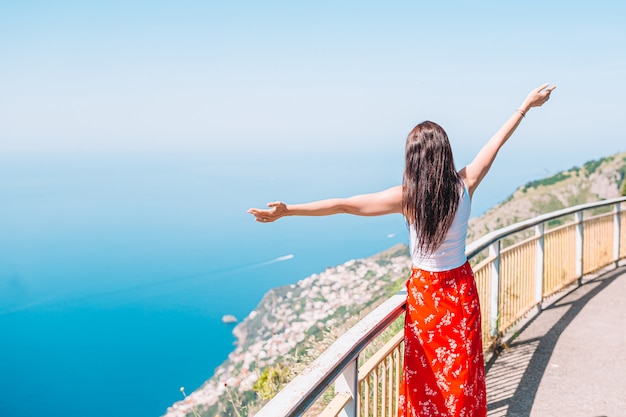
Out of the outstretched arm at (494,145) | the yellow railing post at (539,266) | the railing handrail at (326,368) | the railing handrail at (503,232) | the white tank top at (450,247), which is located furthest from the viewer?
the yellow railing post at (539,266)

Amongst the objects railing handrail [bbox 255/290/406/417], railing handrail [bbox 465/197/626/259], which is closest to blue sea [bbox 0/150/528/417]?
railing handrail [bbox 465/197/626/259]

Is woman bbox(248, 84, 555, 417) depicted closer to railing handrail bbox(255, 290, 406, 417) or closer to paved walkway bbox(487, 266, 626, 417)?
railing handrail bbox(255, 290, 406, 417)

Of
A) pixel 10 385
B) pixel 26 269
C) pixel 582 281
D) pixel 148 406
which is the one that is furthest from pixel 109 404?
pixel 26 269

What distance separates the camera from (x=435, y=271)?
109 inches

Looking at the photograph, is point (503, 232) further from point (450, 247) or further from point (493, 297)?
point (450, 247)

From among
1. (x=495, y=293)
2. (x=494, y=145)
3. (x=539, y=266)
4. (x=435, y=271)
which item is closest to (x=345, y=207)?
(x=435, y=271)

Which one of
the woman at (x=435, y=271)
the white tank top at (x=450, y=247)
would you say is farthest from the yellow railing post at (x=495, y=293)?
the white tank top at (x=450, y=247)

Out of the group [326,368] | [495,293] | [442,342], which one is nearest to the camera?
[326,368]

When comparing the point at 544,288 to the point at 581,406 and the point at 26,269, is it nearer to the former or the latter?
the point at 581,406

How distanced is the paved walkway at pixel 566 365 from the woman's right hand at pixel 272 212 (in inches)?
111

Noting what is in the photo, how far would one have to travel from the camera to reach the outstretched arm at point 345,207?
253 centimetres

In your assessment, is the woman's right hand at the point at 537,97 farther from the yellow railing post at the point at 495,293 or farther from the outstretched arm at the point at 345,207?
the yellow railing post at the point at 495,293

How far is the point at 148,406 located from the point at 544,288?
302ft

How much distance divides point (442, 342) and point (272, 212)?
3.41 feet
